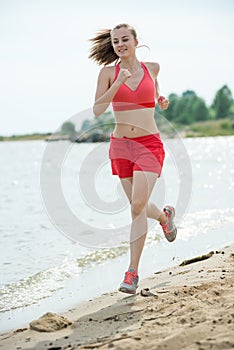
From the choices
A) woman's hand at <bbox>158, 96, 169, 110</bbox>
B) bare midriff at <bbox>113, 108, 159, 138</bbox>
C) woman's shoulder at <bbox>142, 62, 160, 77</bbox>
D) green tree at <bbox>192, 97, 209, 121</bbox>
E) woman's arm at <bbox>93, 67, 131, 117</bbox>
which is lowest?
green tree at <bbox>192, 97, 209, 121</bbox>

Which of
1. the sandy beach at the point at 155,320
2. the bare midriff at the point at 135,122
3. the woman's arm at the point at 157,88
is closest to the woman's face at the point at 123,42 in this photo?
the woman's arm at the point at 157,88

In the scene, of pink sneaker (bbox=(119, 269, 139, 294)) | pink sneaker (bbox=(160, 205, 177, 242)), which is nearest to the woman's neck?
pink sneaker (bbox=(160, 205, 177, 242))

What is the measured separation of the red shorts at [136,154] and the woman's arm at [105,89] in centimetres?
36

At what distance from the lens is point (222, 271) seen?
5.01 meters

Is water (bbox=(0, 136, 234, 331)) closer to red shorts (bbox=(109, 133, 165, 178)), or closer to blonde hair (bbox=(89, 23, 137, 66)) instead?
red shorts (bbox=(109, 133, 165, 178))

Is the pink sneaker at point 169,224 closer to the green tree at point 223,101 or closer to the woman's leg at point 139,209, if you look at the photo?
the woman's leg at point 139,209

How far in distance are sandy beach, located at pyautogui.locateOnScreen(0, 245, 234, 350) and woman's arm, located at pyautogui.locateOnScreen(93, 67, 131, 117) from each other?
155 centimetres

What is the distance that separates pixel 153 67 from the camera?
5.02 m

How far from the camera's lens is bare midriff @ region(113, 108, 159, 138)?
486 cm

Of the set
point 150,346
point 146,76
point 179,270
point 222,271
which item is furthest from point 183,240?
point 150,346

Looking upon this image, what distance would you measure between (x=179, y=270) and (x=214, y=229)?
9.48 ft

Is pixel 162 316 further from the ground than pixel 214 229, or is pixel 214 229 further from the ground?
pixel 162 316

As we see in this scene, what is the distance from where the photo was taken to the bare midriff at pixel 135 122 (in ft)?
15.9

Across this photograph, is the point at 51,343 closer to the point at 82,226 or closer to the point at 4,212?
the point at 82,226
